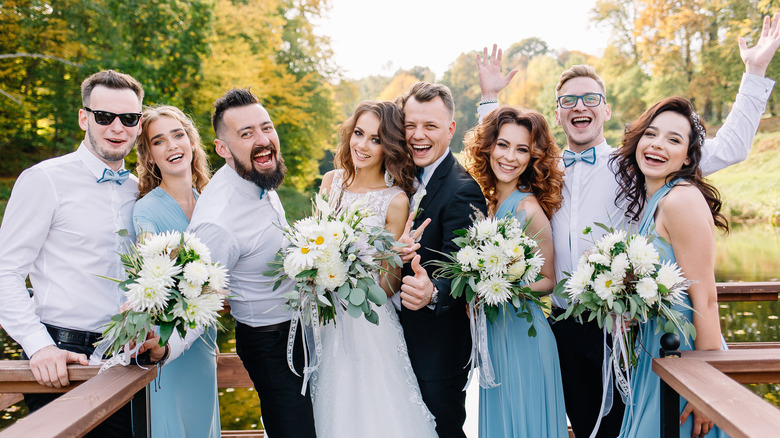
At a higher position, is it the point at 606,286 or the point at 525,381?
the point at 606,286

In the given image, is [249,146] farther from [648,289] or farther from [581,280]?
[648,289]

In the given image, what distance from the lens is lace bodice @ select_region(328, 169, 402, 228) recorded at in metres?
3.15

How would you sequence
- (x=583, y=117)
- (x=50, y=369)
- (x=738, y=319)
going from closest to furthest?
(x=50, y=369) → (x=583, y=117) → (x=738, y=319)

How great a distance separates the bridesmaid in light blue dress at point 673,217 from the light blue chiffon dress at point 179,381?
2.37 metres

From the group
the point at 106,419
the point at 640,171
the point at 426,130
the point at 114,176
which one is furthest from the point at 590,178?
the point at 106,419

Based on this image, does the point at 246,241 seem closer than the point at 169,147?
Yes

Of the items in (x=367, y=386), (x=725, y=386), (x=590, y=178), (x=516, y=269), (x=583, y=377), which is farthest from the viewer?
(x=590, y=178)

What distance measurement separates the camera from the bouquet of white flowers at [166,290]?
87.8 inches

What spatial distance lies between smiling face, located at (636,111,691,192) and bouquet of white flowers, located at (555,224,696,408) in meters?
0.48

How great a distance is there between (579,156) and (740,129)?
935mm

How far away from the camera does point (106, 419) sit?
2.89 metres

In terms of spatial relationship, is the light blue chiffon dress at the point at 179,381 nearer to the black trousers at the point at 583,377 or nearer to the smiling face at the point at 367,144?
the smiling face at the point at 367,144

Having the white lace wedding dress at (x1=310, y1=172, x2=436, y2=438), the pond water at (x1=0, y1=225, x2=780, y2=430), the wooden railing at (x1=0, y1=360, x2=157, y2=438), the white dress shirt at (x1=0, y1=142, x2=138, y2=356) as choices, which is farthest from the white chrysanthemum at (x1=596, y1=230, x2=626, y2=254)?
the pond water at (x1=0, y1=225, x2=780, y2=430)

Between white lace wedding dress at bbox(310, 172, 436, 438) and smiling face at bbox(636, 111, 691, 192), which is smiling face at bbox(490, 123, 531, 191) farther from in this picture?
white lace wedding dress at bbox(310, 172, 436, 438)
